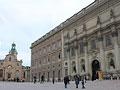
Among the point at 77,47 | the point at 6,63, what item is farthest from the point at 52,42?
the point at 6,63

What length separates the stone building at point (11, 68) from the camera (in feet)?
285

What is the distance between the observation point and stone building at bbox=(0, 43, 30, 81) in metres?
86.8

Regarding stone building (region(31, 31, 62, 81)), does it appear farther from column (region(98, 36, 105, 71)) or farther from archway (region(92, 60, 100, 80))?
column (region(98, 36, 105, 71))

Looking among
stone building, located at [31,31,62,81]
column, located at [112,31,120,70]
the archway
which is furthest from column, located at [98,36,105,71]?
stone building, located at [31,31,62,81]

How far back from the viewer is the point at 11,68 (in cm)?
8931

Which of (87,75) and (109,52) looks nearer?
(109,52)

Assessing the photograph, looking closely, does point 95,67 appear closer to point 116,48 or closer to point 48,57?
point 116,48

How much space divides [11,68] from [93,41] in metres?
66.0

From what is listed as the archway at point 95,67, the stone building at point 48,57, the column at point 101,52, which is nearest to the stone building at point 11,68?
the stone building at point 48,57

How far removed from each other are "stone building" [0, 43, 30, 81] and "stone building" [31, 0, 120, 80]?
5385 cm

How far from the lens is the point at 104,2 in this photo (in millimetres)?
31031

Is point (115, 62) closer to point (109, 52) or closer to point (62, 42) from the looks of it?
point (109, 52)

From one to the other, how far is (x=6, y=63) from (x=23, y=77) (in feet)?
42.1

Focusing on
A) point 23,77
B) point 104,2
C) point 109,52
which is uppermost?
point 104,2
